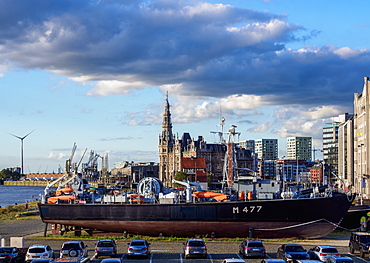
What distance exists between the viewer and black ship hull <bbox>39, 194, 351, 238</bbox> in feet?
176

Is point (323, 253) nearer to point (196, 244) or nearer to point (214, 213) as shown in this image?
point (196, 244)

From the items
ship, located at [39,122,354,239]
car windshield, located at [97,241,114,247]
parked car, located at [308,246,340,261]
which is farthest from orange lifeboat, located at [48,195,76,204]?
parked car, located at [308,246,340,261]

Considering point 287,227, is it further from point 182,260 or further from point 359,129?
point 359,129

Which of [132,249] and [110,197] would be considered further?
[110,197]

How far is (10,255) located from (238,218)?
965 inches

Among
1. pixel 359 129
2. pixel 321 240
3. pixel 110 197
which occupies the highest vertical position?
pixel 359 129

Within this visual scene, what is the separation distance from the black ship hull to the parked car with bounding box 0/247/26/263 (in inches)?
770

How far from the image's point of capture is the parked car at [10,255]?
3509cm

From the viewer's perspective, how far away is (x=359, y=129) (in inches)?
4692

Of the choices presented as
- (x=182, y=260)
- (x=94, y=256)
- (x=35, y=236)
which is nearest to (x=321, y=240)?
(x=182, y=260)

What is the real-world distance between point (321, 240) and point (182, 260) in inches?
758

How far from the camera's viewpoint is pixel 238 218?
176ft

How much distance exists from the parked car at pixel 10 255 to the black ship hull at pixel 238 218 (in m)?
19.6

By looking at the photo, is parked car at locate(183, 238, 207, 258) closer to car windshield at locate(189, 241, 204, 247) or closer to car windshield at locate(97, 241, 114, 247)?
car windshield at locate(189, 241, 204, 247)
